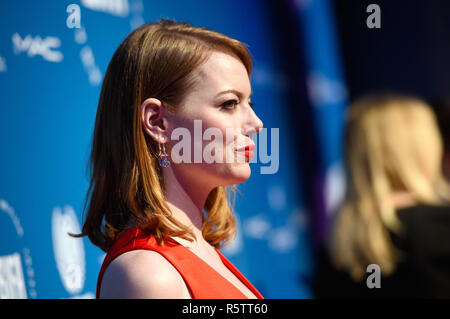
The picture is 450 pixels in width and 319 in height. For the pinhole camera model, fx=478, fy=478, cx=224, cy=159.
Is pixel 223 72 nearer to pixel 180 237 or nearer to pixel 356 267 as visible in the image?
pixel 180 237

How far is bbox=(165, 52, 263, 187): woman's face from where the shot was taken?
143cm

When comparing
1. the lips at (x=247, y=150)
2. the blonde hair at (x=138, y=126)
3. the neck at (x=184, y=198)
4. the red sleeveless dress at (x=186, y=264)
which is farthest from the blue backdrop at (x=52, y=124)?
the lips at (x=247, y=150)

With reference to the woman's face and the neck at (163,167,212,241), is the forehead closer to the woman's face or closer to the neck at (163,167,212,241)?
the woman's face

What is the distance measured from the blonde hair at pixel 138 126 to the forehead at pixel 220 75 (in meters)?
0.02

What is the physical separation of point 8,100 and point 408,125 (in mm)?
1911

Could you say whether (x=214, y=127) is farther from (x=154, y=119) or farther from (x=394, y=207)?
(x=394, y=207)

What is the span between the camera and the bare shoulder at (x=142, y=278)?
119 cm

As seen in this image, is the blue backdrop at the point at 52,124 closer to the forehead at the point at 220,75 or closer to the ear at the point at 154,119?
the ear at the point at 154,119

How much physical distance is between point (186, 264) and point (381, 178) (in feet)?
4.83

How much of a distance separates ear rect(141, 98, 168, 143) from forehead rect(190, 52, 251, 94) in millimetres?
129

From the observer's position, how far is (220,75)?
1459 millimetres

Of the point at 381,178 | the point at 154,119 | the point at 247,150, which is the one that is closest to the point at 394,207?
the point at 381,178
